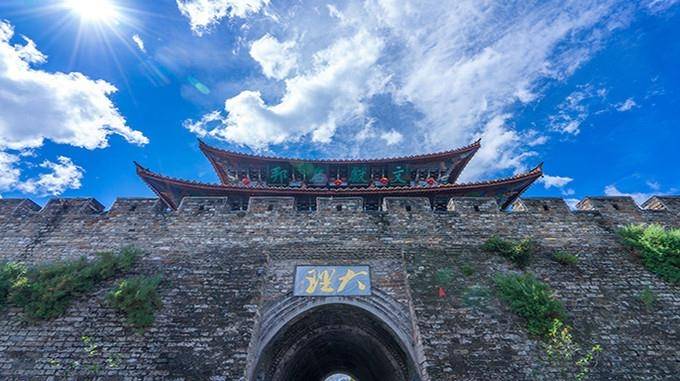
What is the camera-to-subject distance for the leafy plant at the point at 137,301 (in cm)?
611

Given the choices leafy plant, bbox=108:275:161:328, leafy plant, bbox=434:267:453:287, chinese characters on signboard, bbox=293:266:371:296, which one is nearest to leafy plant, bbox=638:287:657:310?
leafy plant, bbox=434:267:453:287

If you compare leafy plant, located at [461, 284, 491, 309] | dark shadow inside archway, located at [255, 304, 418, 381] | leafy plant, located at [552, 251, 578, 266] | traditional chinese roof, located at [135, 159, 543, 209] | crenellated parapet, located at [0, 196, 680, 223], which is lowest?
dark shadow inside archway, located at [255, 304, 418, 381]

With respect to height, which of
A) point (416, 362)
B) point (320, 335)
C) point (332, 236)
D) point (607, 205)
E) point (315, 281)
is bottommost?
point (416, 362)

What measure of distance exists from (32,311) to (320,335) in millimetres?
5982

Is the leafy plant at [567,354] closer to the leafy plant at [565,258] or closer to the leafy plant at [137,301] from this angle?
the leafy plant at [565,258]

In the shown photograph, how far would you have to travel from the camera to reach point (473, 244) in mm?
7449

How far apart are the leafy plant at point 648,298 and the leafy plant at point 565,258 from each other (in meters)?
1.23

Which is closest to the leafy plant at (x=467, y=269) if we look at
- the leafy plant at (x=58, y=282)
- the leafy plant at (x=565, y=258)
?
the leafy plant at (x=565, y=258)

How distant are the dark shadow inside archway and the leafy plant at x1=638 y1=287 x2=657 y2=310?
4836 millimetres

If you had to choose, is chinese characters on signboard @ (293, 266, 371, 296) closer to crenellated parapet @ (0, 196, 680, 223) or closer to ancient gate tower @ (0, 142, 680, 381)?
ancient gate tower @ (0, 142, 680, 381)

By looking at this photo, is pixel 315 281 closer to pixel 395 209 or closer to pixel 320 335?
pixel 320 335

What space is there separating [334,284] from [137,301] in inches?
155

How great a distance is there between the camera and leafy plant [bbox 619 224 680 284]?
682 cm

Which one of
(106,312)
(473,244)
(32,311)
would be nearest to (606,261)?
(473,244)
